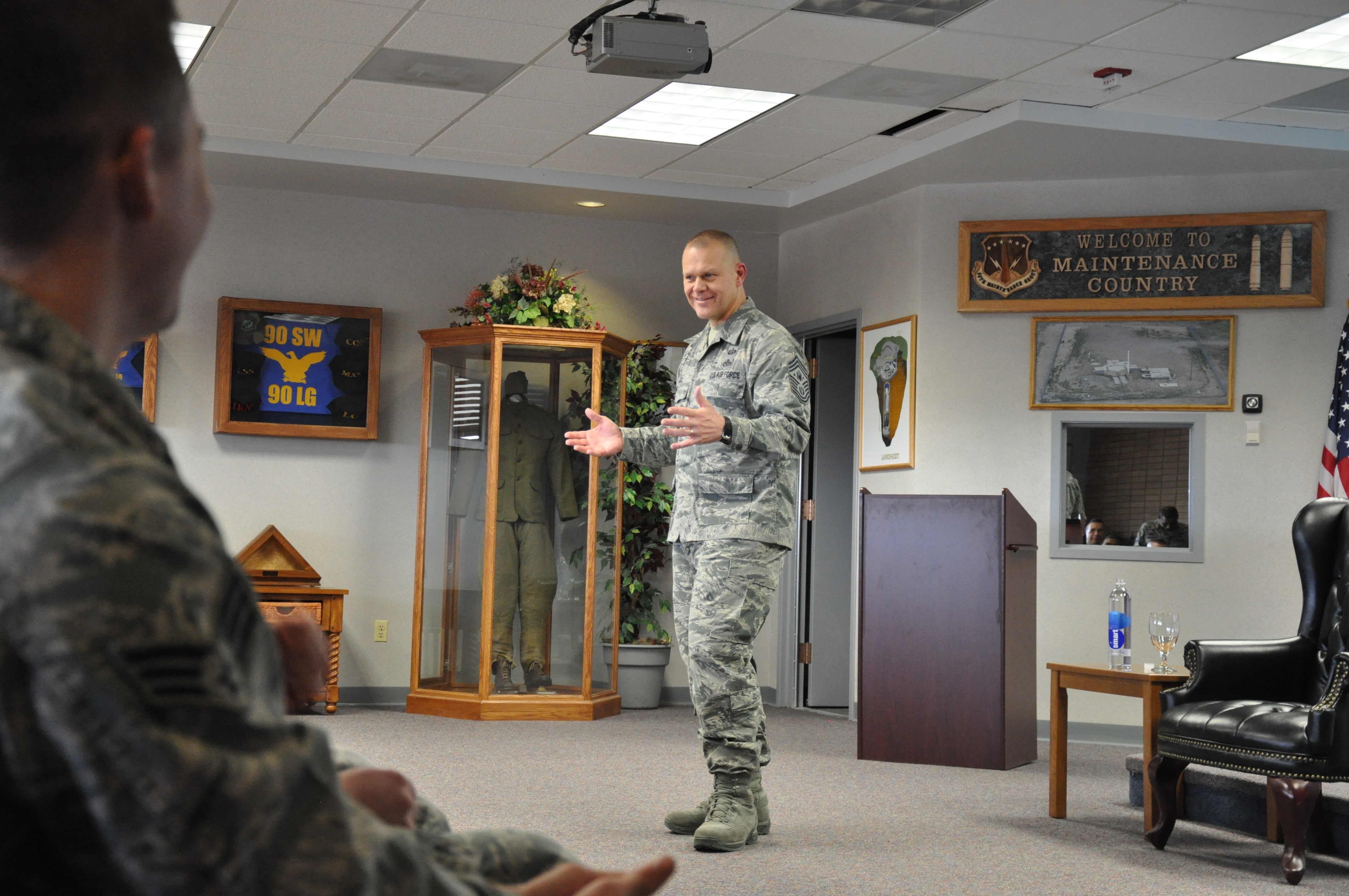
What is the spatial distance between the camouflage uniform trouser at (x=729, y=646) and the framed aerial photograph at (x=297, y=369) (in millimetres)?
3786

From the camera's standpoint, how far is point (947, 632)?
514cm

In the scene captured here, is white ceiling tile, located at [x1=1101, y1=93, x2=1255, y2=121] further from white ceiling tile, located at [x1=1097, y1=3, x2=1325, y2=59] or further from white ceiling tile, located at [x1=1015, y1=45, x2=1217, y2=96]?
white ceiling tile, located at [x1=1097, y1=3, x2=1325, y2=59]

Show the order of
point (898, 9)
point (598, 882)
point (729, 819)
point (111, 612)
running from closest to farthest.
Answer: point (111, 612)
point (598, 882)
point (729, 819)
point (898, 9)

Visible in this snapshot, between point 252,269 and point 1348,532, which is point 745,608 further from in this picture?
point 252,269

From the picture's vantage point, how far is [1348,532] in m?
3.95

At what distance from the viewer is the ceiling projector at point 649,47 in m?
4.12

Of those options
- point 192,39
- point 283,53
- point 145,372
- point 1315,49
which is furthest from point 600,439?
point 145,372

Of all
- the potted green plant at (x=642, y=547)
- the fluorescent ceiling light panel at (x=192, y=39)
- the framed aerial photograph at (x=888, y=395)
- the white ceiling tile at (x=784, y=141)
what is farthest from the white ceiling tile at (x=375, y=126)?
the framed aerial photograph at (x=888, y=395)

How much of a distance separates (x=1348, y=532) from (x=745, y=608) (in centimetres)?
200

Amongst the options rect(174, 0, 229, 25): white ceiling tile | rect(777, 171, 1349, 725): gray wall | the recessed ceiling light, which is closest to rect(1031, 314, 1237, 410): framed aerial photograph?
rect(777, 171, 1349, 725): gray wall

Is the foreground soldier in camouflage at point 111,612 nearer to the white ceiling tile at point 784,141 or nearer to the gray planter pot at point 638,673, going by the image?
the white ceiling tile at point 784,141

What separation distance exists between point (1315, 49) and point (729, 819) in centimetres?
358

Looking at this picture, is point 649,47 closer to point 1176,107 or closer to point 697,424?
point 697,424

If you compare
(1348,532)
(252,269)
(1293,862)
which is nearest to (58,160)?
(1293,862)
